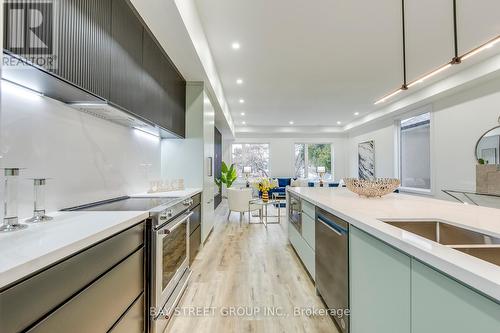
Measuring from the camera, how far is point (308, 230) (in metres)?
2.35

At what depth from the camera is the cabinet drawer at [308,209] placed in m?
2.16

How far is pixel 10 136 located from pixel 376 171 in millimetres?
8231

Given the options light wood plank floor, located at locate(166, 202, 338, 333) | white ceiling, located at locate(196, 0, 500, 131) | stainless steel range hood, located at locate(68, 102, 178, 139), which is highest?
white ceiling, located at locate(196, 0, 500, 131)

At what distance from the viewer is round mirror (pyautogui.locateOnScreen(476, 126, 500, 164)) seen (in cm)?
364

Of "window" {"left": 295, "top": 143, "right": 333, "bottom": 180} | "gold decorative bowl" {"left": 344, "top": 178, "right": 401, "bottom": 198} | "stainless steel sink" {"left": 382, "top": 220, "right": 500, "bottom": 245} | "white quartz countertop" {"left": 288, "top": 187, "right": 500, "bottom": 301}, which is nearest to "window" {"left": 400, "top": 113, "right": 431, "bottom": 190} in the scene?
"window" {"left": 295, "top": 143, "right": 333, "bottom": 180}

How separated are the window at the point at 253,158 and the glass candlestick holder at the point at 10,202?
327 inches

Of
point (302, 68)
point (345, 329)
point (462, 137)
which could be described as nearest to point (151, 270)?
point (345, 329)

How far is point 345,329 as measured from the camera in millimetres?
1463

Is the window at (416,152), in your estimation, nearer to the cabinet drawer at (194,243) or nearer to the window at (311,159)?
the window at (311,159)

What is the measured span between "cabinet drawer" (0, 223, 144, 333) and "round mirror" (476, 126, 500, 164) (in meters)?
5.34

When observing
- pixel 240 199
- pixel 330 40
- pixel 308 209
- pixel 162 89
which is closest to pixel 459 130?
pixel 330 40

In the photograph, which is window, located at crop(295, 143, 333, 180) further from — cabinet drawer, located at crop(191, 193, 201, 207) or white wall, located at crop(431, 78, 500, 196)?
cabinet drawer, located at crop(191, 193, 201, 207)

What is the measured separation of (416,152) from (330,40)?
14.4 ft
